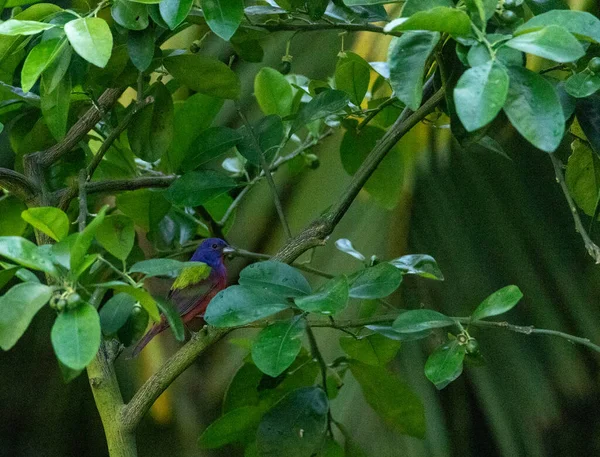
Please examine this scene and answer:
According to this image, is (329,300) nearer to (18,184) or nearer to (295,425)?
(295,425)

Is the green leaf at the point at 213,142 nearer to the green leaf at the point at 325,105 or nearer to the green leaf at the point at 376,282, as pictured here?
the green leaf at the point at 325,105

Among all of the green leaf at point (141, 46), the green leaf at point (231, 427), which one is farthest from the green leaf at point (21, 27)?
the green leaf at point (231, 427)

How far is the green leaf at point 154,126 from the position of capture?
0.99m

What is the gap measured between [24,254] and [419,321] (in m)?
0.39

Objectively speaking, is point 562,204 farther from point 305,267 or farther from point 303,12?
point 303,12

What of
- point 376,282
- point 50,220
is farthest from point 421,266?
point 50,220

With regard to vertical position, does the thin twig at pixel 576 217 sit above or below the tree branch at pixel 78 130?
below

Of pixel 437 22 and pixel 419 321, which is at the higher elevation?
pixel 437 22

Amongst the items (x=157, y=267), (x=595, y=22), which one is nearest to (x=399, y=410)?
(x=157, y=267)

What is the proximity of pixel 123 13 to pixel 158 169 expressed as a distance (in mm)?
529

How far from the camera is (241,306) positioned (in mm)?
776

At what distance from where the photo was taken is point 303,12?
3.19 ft

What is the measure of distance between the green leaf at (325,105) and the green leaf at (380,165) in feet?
0.65

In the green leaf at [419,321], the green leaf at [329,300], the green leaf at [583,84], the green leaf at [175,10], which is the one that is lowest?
the green leaf at [419,321]
